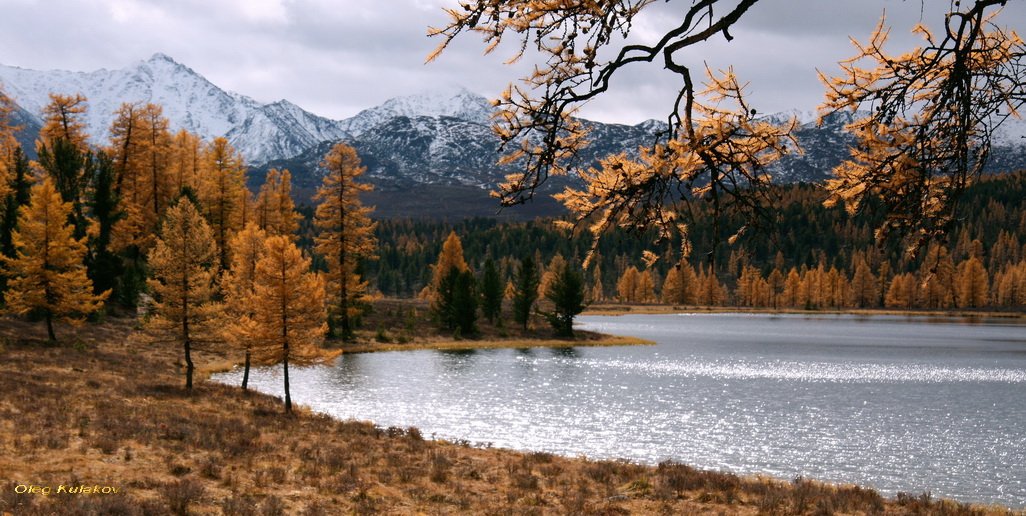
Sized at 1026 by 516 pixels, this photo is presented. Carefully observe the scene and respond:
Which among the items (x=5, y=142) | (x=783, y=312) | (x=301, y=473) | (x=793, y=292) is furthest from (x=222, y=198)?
(x=793, y=292)

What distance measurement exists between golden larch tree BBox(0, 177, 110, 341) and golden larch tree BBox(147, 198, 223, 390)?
846 centimetres

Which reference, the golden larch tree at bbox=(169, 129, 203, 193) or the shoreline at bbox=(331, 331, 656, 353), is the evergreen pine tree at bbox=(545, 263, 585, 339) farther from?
the golden larch tree at bbox=(169, 129, 203, 193)

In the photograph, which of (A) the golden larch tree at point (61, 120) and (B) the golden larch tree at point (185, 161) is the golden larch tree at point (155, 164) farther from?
(A) the golden larch tree at point (61, 120)

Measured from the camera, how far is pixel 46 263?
37500 mm

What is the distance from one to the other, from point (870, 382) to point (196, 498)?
145 ft

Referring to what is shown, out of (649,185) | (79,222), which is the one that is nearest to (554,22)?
(649,185)

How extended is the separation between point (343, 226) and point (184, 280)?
25.7m

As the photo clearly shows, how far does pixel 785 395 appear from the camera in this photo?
3922 cm

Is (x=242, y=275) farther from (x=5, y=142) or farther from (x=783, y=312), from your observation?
(x=783, y=312)

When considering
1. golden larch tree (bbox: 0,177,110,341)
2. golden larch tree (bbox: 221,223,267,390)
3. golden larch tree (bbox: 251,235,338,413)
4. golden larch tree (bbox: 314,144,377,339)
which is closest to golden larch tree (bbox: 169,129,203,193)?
golden larch tree (bbox: 314,144,377,339)

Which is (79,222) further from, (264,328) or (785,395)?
(785,395)

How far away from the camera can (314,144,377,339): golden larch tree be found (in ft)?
186

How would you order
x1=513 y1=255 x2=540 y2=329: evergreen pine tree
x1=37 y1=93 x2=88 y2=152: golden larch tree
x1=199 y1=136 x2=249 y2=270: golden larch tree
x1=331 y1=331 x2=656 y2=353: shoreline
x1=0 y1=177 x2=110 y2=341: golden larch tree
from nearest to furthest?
x1=0 y1=177 x2=110 y2=341: golden larch tree
x1=37 y1=93 x2=88 y2=152: golden larch tree
x1=199 y1=136 x2=249 y2=270: golden larch tree
x1=331 y1=331 x2=656 y2=353: shoreline
x1=513 y1=255 x2=540 y2=329: evergreen pine tree

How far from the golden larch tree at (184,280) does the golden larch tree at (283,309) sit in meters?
3.72
